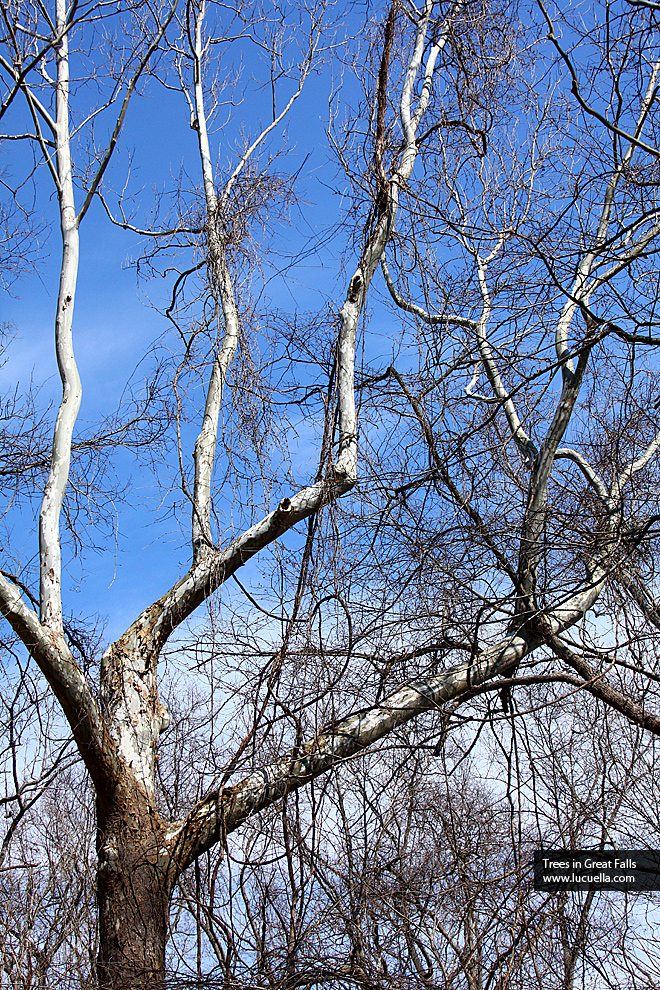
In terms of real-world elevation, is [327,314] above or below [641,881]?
above

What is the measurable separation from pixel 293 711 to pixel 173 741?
1671 mm

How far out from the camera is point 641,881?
432 centimetres

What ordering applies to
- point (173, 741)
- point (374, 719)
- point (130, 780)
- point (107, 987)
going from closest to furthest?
point (107, 987) < point (374, 719) < point (130, 780) < point (173, 741)

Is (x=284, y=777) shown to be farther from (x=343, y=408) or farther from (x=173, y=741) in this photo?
(x=343, y=408)

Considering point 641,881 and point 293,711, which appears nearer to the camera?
point 293,711

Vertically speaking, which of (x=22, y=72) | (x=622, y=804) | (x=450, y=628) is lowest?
(x=622, y=804)

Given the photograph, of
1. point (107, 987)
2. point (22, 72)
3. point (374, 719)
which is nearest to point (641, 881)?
Answer: point (374, 719)

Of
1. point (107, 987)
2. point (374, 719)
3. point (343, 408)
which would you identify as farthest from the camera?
point (343, 408)

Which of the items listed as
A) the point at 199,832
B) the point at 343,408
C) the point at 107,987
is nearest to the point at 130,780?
the point at 199,832

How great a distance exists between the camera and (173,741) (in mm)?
5375

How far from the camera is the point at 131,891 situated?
4344mm

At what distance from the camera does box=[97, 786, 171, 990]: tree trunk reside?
419 cm

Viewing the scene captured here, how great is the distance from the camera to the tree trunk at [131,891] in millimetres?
4191

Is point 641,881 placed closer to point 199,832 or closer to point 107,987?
point 199,832
